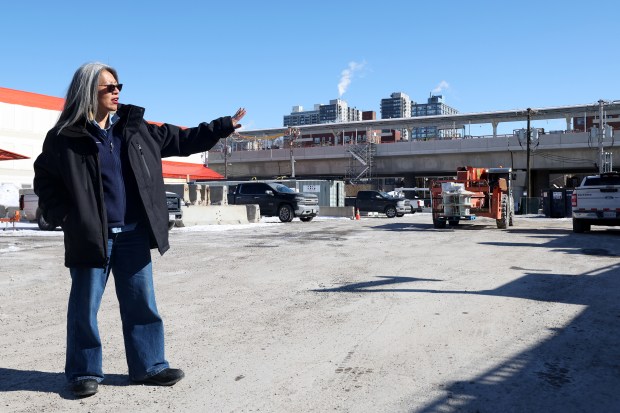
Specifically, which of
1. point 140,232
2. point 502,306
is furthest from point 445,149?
point 140,232

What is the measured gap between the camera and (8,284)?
8031 millimetres

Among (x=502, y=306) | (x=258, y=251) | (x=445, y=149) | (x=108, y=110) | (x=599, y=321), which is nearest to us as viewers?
(x=108, y=110)

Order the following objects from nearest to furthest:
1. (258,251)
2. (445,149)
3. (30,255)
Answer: (30,255) → (258,251) → (445,149)

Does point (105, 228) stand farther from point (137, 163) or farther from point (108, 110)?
point (108, 110)

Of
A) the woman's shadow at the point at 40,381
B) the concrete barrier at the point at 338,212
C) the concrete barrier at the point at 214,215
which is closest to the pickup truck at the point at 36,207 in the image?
the concrete barrier at the point at 214,215

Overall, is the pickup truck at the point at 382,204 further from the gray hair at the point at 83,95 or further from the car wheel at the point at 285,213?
the gray hair at the point at 83,95

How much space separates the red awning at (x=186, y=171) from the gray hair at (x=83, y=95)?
157ft

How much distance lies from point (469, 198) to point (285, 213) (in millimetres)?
9175

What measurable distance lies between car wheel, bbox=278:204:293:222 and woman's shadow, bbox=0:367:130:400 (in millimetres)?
22053

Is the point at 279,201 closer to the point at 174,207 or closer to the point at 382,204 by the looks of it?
the point at 174,207

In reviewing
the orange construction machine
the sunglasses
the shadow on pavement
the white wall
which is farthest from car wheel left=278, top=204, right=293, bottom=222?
the white wall

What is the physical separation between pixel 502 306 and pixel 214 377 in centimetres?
386

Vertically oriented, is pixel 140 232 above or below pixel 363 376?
above

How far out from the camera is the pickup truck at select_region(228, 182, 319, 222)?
26109 millimetres
